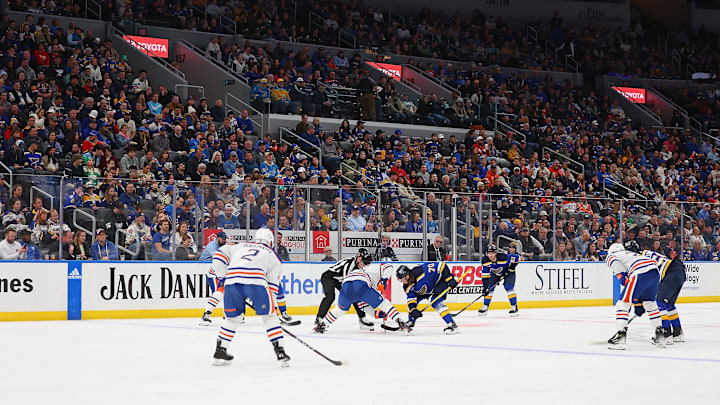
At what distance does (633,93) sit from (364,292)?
25421mm

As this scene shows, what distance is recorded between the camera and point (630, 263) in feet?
39.6

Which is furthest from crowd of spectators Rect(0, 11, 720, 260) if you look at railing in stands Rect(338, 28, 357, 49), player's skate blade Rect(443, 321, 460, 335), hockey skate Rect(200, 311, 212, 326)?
railing in stands Rect(338, 28, 357, 49)

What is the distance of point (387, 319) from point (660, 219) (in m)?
10.8

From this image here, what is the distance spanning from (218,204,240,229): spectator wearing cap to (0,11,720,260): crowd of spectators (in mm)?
24

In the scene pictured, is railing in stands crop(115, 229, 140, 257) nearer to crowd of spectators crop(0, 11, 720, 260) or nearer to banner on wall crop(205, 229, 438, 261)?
crowd of spectators crop(0, 11, 720, 260)

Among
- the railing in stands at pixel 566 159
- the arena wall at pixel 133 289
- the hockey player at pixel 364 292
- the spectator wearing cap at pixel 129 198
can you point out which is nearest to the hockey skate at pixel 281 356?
the hockey player at pixel 364 292

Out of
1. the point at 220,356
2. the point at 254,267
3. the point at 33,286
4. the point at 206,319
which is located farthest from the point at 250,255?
the point at 33,286

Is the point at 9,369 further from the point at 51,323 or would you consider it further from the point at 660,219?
the point at 660,219

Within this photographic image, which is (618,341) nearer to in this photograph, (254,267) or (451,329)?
(451,329)

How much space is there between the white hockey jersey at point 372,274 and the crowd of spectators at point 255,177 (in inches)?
159

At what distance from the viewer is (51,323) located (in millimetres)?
15664

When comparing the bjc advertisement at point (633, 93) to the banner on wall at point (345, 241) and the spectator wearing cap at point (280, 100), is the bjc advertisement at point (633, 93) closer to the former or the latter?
the spectator wearing cap at point (280, 100)

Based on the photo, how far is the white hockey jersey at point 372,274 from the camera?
13.7m

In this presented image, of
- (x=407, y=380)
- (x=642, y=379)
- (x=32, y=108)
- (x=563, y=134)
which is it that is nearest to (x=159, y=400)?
(x=407, y=380)
